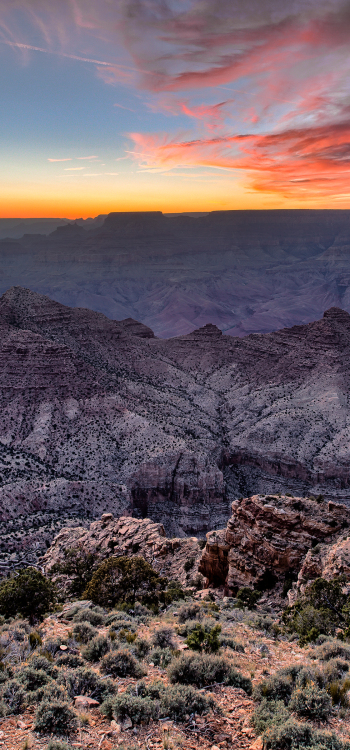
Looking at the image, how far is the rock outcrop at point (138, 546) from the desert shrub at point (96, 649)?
1656 centimetres

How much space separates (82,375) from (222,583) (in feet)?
166

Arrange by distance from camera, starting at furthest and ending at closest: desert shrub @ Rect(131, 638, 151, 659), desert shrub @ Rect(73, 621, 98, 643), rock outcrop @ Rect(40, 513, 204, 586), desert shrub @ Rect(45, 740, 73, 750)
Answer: rock outcrop @ Rect(40, 513, 204, 586) < desert shrub @ Rect(73, 621, 98, 643) < desert shrub @ Rect(131, 638, 151, 659) < desert shrub @ Rect(45, 740, 73, 750)

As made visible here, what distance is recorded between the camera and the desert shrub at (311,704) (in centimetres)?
1091

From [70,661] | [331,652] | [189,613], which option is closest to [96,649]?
[70,661]

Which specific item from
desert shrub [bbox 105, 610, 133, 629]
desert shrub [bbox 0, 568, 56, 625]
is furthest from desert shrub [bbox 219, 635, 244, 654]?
desert shrub [bbox 0, 568, 56, 625]

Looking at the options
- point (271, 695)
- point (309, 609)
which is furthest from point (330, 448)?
point (271, 695)

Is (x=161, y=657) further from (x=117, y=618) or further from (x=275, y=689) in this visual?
(x=117, y=618)

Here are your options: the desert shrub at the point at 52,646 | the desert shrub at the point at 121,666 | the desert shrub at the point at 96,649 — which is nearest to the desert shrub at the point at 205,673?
the desert shrub at the point at 121,666

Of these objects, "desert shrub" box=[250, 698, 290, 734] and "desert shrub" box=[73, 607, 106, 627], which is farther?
"desert shrub" box=[73, 607, 106, 627]

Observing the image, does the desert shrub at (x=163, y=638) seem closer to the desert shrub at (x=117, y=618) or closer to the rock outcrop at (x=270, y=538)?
the desert shrub at (x=117, y=618)

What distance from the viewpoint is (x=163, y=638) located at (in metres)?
16.0

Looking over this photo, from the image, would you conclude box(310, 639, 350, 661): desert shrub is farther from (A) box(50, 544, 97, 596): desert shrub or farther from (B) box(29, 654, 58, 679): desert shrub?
(A) box(50, 544, 97, 596): desert shrub

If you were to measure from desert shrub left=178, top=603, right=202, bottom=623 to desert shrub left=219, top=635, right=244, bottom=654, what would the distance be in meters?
3.65

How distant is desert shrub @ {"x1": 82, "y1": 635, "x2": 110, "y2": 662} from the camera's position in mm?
14672
